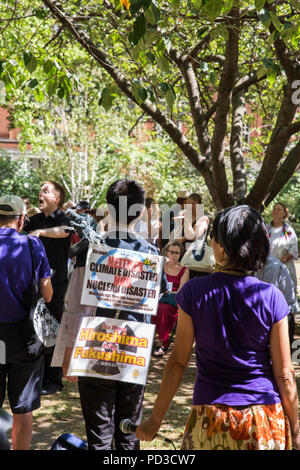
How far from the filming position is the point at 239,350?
2369 millimetres

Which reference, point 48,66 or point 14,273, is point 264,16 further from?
point 14,273

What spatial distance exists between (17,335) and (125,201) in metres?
1.17

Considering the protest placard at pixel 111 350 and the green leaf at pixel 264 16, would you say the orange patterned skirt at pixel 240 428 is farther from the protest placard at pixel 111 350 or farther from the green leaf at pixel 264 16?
the green leaf at pixel 264 16

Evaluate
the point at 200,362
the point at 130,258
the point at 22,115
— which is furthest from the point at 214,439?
the point at 22,115

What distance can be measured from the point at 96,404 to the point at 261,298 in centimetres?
134

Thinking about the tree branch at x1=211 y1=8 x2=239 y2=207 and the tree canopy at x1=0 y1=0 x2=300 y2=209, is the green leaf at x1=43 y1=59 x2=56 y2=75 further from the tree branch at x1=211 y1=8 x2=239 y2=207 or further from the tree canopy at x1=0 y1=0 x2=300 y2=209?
the tree branch at x1=211 y1=8 x2=239 y2=207

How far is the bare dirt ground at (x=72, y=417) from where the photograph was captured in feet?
15.8

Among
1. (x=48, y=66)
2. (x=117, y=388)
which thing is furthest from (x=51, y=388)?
(x=48, y=66)

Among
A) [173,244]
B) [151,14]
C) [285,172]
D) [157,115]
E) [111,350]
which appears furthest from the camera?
[173,244]

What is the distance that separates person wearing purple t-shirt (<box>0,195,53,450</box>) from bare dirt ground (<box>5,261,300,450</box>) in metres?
1.11

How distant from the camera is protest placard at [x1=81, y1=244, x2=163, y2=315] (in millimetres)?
3244

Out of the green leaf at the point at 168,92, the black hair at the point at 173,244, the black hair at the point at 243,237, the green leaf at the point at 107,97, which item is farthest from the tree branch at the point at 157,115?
the black hair at the point at 243,237

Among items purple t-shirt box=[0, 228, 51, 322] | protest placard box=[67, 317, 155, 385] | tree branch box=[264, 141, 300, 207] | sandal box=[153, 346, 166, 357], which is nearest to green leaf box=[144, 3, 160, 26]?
purple t-shirt box=[0, 228, 51, 322]

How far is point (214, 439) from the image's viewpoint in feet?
7.64
